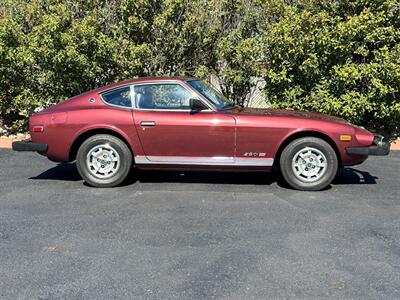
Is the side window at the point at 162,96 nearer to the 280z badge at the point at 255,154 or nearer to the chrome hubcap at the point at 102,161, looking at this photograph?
the chrome hubcap at the point at 102,161

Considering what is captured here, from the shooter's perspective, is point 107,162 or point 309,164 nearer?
point 309,164

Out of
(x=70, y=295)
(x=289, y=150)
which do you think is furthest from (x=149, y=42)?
(x=70, y=295)

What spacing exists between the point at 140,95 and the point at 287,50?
11.7 feet

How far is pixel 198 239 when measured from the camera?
412cm

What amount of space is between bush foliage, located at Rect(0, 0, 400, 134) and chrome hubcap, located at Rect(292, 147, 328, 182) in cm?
293

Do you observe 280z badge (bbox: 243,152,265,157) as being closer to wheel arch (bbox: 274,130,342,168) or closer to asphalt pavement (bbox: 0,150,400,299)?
wheel arch (bbox: 274,130,342,168)

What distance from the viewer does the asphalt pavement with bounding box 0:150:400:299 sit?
3225mm

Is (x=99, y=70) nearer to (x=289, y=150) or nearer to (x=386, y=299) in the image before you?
(x=289, y=150)

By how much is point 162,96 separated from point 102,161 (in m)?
1.18

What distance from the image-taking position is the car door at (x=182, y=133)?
5.72 m

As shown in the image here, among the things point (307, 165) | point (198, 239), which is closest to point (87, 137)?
point (198, 239)

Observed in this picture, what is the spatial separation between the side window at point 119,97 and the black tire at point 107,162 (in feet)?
1.55

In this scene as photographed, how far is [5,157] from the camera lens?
25.9 ft

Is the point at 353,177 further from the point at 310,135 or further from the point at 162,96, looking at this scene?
the point at 162,96
